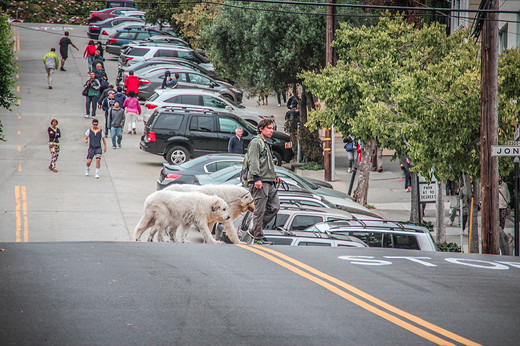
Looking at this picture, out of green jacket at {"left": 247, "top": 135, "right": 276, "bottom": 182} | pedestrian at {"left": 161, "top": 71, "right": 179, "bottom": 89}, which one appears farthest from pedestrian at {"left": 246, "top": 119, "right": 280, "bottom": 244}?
pedestrian at {"left": 161, "top": 71, "right": 179, "bottom": 89}

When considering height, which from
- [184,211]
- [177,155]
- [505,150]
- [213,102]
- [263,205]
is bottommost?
[184,211]

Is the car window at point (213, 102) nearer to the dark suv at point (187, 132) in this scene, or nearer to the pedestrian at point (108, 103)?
the pedestrian at point (108, 103)

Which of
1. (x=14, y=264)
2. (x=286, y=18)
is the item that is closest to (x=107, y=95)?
(x=286, y=18)

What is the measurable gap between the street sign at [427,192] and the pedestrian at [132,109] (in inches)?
568

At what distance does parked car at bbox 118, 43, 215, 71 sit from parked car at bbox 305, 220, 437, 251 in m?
27.9

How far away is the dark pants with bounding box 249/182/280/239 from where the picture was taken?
40.2 ft

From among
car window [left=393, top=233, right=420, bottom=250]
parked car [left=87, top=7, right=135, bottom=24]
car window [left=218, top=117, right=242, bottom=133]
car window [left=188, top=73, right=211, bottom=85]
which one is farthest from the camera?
parked car [left=87, top=7, right=135, bottom=24]

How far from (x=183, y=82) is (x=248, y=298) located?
97.3ft

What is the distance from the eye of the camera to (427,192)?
1908 cm

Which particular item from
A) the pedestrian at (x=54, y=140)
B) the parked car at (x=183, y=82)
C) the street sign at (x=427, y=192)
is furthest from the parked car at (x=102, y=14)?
the street sign at (x=427, y=192)

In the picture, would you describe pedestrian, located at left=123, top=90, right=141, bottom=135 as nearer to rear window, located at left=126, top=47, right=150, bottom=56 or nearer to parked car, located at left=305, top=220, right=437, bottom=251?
rear window, located at left=126, top=47, right=150, bottom=56

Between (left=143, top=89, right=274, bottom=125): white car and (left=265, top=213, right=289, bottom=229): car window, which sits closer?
(left=265, top=213, right=289, bottom=229): car window

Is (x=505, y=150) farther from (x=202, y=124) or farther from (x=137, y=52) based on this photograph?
(x=137, y=52)

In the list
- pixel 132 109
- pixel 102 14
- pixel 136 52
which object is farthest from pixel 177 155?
pixel 102 14
